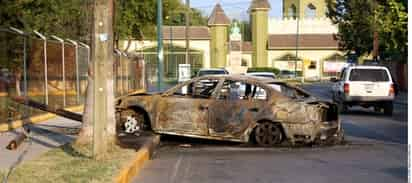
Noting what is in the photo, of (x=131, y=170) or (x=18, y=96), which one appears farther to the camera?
(x=18, y=96)

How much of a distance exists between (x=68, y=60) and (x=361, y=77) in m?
9.92

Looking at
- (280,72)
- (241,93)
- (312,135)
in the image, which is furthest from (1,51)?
(280,72)

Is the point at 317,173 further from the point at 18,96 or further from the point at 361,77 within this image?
the point at 361,77

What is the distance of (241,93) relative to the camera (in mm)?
16703

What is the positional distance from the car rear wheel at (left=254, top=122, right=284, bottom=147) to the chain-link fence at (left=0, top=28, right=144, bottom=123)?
555 centimetres

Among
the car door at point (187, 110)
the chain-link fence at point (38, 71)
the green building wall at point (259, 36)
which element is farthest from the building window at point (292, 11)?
the car door at point (187, 110)

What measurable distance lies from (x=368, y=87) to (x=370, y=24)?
19835 millimetres

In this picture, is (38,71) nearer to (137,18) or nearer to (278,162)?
(278,162)

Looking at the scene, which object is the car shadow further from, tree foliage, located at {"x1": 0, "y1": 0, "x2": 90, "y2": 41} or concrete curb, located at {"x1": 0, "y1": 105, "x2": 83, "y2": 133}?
tree foliage, located at {"x1": 0, "y1": 0, "x2": 90, "y2": 41}

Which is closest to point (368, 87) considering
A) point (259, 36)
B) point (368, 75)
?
point (368, 75)

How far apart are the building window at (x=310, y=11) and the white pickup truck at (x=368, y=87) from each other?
2983 inches

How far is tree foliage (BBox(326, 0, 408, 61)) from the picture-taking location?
39.8 metres

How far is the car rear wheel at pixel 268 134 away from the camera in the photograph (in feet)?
53.2

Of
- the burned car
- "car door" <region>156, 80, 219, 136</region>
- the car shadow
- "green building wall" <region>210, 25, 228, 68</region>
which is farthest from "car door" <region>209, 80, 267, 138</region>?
"green building wall" <region>210, 25, 228, 68</region>
